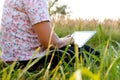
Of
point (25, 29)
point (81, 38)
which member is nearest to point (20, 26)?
point (25, 29)

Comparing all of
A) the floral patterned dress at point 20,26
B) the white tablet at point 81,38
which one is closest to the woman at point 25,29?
the floral patterned dress at point 20,26

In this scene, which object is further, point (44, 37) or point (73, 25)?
point (73, 25)

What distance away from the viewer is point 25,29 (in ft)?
8.05

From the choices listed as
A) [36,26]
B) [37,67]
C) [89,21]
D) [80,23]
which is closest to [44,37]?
[36,26]

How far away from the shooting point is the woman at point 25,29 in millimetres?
2322

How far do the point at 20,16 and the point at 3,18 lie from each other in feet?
0.43

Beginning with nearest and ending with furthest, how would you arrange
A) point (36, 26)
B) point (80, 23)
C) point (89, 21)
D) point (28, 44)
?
point (36, 26), point (28, 44), point (80, 23), point (89, 21)

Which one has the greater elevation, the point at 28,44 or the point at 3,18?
the point at 3,18

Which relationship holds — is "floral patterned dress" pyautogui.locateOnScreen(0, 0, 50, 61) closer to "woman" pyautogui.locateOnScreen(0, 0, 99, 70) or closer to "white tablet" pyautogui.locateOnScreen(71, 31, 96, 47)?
"woman" pyautogui.locateOnScreen(0, 0, 99, 70)

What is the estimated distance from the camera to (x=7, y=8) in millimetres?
2420

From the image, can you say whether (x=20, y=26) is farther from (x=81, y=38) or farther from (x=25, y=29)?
(x=81, y=38)

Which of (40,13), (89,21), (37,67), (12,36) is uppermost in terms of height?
(40,13)

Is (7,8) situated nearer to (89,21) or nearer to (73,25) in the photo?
(73,25)

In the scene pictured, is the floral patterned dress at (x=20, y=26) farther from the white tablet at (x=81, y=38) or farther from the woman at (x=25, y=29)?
the white tablet at (x=81, y=38)
